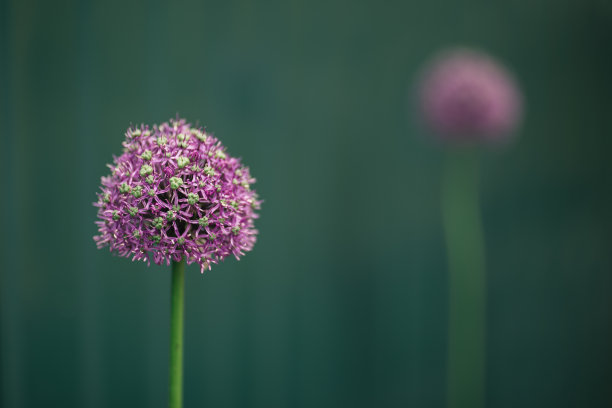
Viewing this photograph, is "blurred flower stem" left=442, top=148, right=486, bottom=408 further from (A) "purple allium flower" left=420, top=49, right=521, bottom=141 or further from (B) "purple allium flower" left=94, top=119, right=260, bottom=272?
(B) "purple allium flower" left=94, top=119, right=260, bottom=272

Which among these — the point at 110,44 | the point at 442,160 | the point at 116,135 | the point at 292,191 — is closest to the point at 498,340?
the point at 442,160

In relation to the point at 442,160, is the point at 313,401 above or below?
below

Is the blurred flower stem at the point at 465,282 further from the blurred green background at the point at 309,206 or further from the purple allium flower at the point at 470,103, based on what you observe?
the purple allium flower at the point at 470,103

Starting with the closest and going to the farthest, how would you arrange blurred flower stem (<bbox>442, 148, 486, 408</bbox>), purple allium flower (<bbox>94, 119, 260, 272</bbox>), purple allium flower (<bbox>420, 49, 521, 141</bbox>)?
purple allium flower (<bbox>94, 119, 260, 272</bbox>)
purple allium flower (<bbox>420, 49, 521, 141</bbox>)
blurred flower stem (<bbox>442, 148, 486, 408</bbox>)

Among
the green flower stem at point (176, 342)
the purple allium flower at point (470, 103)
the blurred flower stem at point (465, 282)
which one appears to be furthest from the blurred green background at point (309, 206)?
the green flower stem at point (176, 342)

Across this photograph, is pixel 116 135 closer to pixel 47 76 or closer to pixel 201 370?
pixel 47 76

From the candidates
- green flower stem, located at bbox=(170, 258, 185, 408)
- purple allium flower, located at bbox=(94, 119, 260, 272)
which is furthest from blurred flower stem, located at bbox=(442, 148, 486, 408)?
green flower stem, located at bbox=(170, 258, 185, 408)

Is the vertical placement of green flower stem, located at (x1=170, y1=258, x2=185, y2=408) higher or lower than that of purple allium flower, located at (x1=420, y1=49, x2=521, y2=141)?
lower
